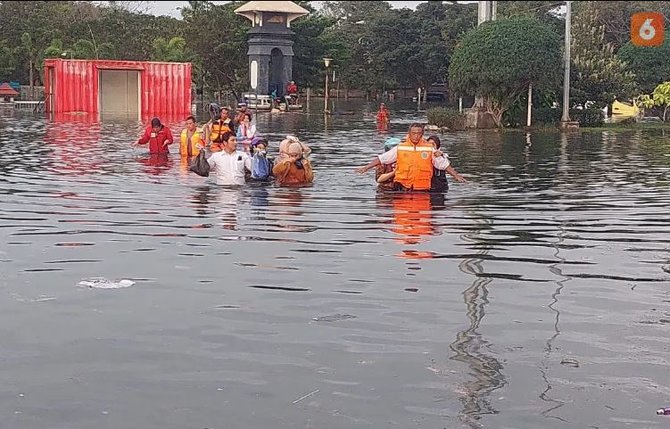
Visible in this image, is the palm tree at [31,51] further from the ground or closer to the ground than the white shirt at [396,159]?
further from the ground

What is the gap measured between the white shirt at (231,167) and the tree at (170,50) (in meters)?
46.0

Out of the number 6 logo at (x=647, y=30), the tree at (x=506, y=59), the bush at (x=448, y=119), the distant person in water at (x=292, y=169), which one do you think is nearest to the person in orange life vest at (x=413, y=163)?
the distant person in water at (x=292, y=169)

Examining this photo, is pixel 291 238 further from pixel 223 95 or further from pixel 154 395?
pixel 223 95

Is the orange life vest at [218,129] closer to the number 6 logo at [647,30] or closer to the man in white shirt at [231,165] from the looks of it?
the man in white shirt at [231,165]

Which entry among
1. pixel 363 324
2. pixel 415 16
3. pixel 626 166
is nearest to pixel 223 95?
pixel 415 16

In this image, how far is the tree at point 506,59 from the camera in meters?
39.9

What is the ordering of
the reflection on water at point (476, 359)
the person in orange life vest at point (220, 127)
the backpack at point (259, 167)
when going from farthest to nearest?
the person in orange life vest at point (220, 127) → the backpack at point (259, 167) → the reflection on water at point (476, 359)

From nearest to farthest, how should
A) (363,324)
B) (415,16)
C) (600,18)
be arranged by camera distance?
(363,324)
(600,18)
(415,16)

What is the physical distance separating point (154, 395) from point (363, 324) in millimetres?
2159

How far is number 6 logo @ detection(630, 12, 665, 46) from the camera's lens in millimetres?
56959

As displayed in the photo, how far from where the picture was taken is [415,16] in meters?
81.9

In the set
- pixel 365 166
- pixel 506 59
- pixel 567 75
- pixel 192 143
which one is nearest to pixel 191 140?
pixel 192 143

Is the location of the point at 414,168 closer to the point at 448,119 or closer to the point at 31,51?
the point at 448,119

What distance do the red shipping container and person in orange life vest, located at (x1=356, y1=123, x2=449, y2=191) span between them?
114 feet
